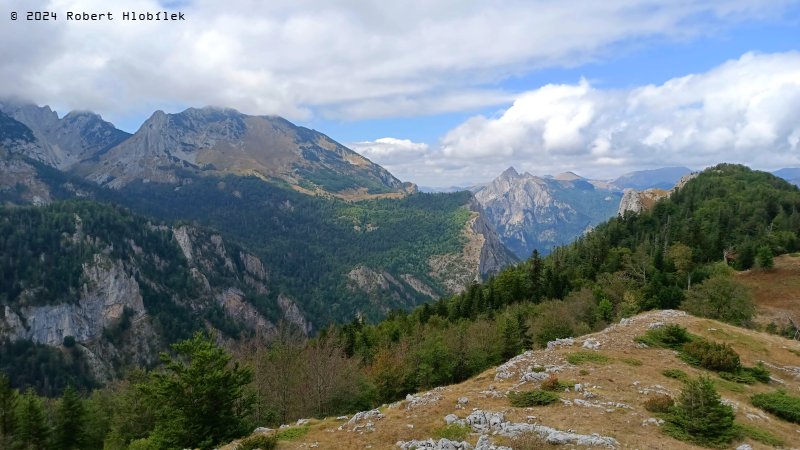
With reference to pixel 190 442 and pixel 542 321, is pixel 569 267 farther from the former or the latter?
pixel 190 442

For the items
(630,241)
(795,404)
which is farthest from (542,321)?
(630,241)

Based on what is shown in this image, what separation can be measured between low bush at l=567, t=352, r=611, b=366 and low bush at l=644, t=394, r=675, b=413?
27.1 feet

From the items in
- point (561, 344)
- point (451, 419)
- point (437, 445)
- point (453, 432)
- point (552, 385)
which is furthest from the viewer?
point (561, 344)

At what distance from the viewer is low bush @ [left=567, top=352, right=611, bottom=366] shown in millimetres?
35156

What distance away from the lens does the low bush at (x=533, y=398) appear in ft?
90.1

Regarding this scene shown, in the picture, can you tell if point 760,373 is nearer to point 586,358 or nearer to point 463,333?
point 586,358

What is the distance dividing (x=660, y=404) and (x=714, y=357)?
44.3 feet

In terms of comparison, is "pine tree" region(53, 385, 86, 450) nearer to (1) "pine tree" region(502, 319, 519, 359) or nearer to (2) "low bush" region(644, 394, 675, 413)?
(1) "pine tree" region(502, 319, 519, 359)

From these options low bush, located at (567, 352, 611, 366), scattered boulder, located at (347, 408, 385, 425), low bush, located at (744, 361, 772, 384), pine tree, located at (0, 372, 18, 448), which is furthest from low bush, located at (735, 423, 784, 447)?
pine tree, located at (0, 372, 18, 448)

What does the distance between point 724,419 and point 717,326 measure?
30.1 m

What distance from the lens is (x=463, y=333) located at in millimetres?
80125

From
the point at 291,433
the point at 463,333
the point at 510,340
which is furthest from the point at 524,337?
the point at 291,433

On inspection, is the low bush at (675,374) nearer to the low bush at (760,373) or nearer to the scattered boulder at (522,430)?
the low bush at (760,373)

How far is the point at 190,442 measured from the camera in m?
34.9
